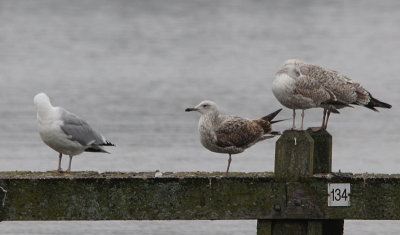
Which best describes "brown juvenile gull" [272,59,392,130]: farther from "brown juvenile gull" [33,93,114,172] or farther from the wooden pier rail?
"brown juvenile gull" [33,93,114,172]

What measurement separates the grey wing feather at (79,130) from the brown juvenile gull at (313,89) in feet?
6.56

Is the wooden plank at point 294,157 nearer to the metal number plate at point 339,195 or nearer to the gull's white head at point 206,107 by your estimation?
the metal number plate at point 339,195

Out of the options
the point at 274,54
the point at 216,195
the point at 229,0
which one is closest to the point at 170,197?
the point at 216,195

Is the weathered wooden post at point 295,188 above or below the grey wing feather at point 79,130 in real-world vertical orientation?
below

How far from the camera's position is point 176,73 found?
4888 cm

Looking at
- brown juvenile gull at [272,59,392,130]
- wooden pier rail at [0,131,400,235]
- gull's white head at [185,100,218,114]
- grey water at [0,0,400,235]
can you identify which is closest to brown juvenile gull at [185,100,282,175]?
gull's white head at [185,100,218,114]

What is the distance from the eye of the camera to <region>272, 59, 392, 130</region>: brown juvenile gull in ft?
31.7

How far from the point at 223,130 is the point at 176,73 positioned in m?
39.4

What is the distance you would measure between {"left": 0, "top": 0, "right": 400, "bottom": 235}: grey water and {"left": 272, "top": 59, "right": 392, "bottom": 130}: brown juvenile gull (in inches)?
184

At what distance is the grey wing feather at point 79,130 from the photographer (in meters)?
10.4

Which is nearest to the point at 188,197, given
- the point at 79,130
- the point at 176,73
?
the point at 79,130

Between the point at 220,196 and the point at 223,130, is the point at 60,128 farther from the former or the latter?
the point at 220,196

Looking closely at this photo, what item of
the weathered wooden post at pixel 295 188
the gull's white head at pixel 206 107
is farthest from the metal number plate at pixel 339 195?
the gull's white head at pixel 206 107

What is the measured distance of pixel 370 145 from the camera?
80.2 ft
